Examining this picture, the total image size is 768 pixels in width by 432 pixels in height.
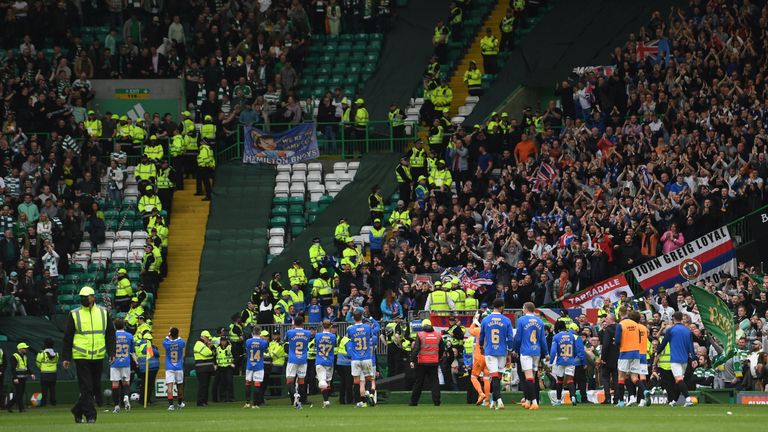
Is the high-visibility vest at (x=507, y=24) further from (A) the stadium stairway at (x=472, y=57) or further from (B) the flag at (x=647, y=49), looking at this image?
(B) the flag at (x=647, y=49)

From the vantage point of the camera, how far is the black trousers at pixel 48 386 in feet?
123

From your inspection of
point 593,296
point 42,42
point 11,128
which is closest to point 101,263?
point 11,128

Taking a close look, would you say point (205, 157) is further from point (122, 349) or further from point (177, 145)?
point (122, 349)

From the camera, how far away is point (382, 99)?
162 feet

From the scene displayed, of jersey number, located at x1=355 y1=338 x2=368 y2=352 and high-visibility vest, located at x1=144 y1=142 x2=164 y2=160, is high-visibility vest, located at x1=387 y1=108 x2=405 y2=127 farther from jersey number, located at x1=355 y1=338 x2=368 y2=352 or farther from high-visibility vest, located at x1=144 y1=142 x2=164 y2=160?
jersey number, located at x1=355 y1=338 x2=368 y2=352

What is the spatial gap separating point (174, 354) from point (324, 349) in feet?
13.5

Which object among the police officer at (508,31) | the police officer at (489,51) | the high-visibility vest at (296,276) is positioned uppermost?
the police officer at (508,31)

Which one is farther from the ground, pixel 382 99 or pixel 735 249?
pixel 382 99

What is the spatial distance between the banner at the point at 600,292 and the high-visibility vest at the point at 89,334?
49.5 feet

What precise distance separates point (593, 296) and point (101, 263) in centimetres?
1498

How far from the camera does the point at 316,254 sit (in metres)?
42.6

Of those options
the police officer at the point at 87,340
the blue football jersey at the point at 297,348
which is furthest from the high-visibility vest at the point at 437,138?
the police officer at the point at 87,340

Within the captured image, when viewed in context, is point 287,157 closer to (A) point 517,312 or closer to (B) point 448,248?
(B) point 448,248

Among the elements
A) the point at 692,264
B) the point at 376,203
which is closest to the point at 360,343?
the point at 692,264
